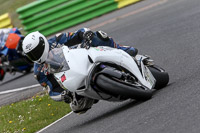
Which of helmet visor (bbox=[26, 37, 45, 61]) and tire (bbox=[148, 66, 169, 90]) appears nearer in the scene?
helmet visor (bbox=[26, 37, 45, 61])

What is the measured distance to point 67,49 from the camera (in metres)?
7.55

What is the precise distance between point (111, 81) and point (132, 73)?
2.17ft

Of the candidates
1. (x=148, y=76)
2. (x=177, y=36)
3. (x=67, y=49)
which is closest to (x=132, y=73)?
(x=148, y=76)

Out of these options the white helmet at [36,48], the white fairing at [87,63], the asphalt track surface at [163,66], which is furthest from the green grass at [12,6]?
the white fairing at [87,63]

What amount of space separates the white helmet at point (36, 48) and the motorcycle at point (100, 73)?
0.12m

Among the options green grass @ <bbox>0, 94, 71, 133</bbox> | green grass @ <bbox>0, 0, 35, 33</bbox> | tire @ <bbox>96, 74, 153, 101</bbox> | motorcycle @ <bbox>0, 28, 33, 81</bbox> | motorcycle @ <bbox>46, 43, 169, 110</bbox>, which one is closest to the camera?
tire @ <bbox>96, 74, 153, 101</bbox>

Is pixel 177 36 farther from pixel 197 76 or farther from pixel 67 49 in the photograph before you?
pixel 67 49

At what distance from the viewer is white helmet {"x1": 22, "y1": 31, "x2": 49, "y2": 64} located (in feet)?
24.9

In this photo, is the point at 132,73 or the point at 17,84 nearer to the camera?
the point at 132,73

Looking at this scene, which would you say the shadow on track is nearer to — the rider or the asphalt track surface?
the asphalt track surface

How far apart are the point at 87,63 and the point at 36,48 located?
834 mm

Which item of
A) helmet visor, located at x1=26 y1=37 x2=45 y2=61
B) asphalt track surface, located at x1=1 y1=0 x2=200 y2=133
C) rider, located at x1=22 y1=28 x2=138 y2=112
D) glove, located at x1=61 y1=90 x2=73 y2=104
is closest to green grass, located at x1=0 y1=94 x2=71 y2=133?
asphalt track surface, located at x1=1 y1=0 x2=200 y2=133

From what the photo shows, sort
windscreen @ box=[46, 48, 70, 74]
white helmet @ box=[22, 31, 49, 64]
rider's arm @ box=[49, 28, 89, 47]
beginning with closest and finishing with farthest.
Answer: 1. windscreen @ box=[46, 48, 70, 74]
2. white helmet @ box=[22, 31, 49, 64]
3. rider's arm @ box=[49, 28, 89, 47]

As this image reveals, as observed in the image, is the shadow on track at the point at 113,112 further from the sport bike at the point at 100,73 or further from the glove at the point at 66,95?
the glove at the point at 66,95
